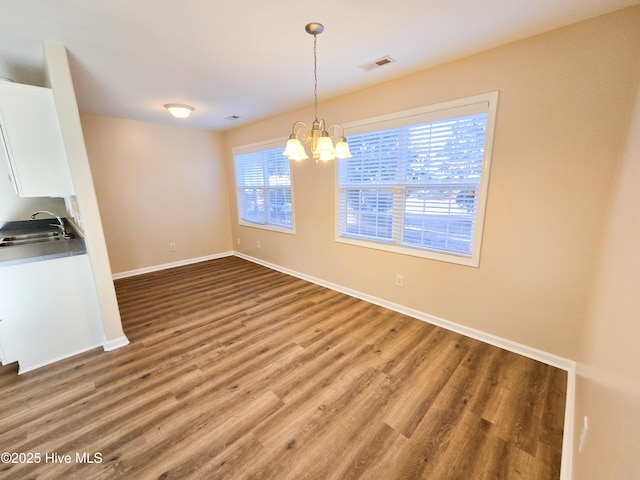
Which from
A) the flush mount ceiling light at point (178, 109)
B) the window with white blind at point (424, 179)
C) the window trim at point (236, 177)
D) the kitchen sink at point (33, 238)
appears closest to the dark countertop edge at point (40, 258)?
the kitchen sink at point (33, 238)

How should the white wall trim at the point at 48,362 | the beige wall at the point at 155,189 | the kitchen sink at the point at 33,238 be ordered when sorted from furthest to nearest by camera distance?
the beige wall at the point at 155,189 < the kitchen sink at the point at 33,238 < the white wall trim at the point at 48,362

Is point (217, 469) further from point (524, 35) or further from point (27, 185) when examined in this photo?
point (524, 35)

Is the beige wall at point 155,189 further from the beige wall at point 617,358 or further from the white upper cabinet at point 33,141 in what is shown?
the beige wall at point 617,358

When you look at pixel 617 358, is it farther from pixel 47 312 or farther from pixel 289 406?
pixel 47 312

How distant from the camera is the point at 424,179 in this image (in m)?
2.62

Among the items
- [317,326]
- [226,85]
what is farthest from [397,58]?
[317,326]

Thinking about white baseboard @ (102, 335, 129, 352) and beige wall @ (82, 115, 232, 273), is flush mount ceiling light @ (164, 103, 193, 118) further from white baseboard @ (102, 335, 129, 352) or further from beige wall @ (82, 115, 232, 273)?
white baseboard @ (102, 335, 129, 352)

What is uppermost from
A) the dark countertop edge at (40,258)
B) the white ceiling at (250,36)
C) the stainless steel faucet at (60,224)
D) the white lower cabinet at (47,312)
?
the white ceiling at (250,36)

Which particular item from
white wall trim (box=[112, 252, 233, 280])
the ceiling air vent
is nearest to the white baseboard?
white wall trim (box=[112, 252, 233, 280])

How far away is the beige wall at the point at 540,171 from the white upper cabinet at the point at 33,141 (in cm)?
299

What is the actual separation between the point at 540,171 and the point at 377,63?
1.65 m

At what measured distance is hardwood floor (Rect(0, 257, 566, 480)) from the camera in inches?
55.4

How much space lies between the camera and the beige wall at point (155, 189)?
4.07 meters

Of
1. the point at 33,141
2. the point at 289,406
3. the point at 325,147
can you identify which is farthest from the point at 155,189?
the point at 289,406
